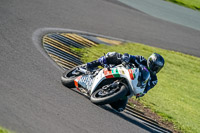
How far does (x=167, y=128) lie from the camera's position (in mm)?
8602

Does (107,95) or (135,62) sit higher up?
(135,62)

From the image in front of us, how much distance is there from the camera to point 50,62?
369 inches

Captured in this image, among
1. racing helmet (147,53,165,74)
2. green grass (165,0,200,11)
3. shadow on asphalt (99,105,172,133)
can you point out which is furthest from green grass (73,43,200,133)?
green grass (165,0,200,11)

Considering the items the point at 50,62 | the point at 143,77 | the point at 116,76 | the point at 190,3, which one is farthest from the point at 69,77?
the point at 190,3

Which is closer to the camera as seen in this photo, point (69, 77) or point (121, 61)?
point (121, 61)

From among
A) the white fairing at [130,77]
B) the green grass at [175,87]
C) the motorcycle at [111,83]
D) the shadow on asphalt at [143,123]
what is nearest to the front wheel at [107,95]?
the motorcycle at [111,83]

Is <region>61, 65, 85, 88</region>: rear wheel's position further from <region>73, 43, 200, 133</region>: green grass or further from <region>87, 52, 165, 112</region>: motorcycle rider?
<region>73, 43, 200, 133</region>: green grass

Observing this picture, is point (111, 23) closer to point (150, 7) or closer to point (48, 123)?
point (150, 7)

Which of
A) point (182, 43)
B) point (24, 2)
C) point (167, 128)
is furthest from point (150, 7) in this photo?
point (167, 128)

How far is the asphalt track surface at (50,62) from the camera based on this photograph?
20.1ft

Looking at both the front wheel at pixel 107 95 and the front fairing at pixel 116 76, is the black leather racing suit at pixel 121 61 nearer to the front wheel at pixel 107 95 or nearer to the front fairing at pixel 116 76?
the front fairing at pixel 116 76

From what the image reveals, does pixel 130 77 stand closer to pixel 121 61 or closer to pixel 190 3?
pixel 121 61

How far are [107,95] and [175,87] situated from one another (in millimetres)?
5325

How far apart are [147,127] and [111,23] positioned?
885 centimetres
